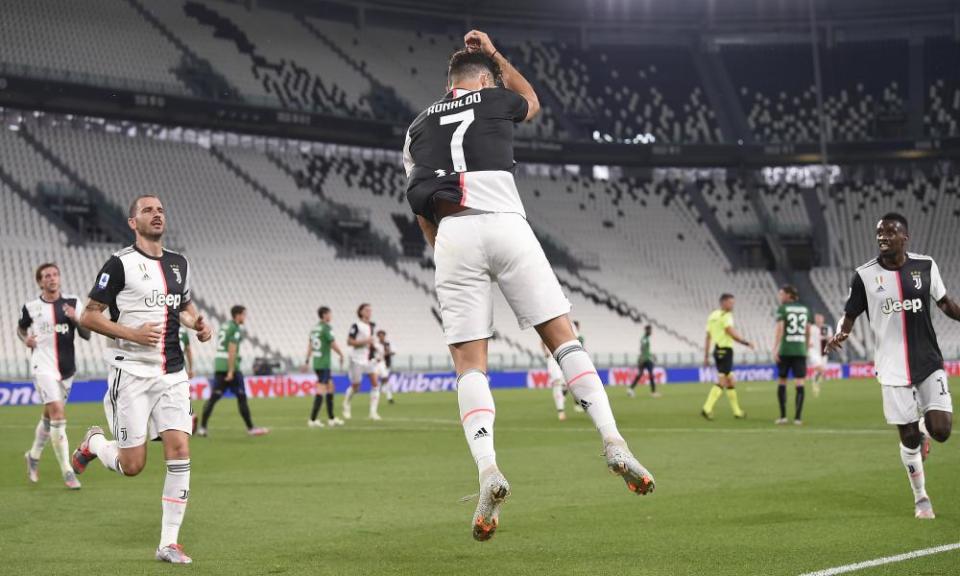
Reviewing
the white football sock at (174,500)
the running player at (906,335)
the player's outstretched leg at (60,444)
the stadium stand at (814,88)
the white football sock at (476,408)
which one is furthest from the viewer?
the stadium stand at (814,88)

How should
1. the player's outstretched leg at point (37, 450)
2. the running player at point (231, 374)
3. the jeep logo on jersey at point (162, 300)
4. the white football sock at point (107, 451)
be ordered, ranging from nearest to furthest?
the jeep logo on jersey at point (162, 300) → the white football sock at point (107, 451) → the player's outstretched leg at point (37, 450) → the running player at point (231, 374)

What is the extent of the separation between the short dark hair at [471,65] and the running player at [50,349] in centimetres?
773

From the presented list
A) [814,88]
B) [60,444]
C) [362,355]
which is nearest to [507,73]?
[60,444]

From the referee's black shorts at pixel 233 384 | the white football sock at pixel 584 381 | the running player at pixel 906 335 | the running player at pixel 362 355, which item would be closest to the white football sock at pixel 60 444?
the referee's black shorts at pixel 233 384

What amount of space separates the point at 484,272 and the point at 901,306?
5.03 m

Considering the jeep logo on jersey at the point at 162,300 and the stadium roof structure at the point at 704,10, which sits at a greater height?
the stadium roof structure at the point at 704,10

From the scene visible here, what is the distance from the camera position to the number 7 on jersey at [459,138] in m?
5.86

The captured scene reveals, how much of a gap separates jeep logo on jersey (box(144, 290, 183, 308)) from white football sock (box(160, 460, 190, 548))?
3.82 ft

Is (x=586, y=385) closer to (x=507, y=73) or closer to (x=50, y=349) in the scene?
(x=507, y=73)

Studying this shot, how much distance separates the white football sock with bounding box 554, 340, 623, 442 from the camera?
578 cm

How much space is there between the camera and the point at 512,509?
962 centimetres

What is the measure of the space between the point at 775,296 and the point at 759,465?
44.5 m

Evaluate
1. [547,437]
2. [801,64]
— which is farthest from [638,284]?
[547,437]

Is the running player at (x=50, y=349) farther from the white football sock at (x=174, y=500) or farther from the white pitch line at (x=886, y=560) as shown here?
the white pitch line at (x=886, y=560)
